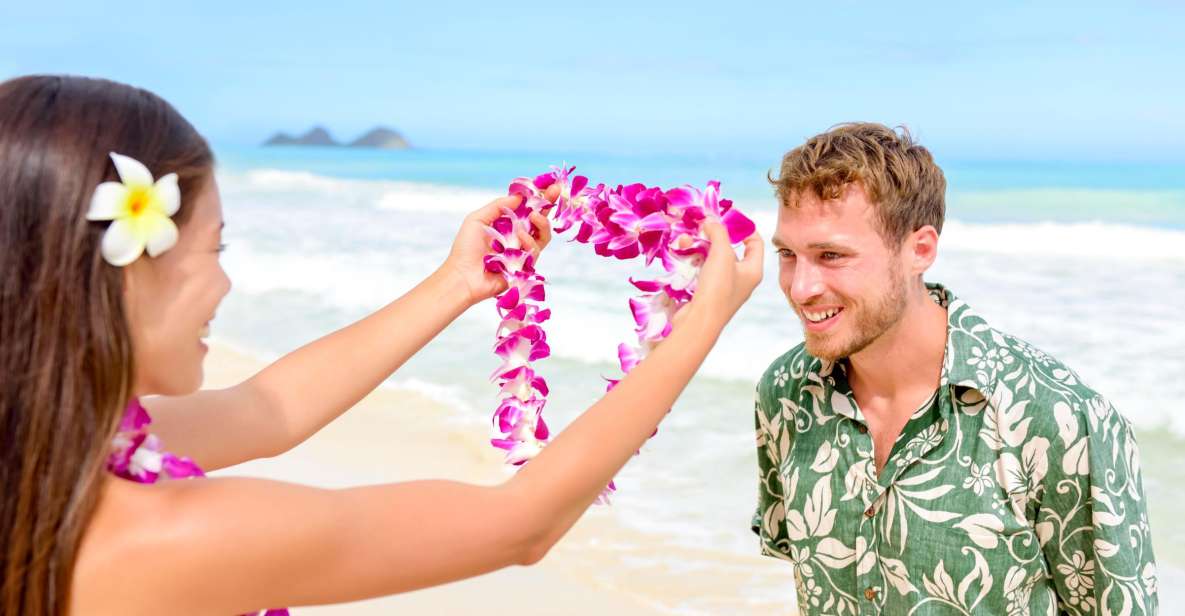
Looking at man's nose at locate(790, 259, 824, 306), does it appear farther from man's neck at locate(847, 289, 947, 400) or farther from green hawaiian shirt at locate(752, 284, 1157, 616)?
green hawaiian shirt at locate(752, 284, 1157, 616)

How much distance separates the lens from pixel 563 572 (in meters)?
5.79

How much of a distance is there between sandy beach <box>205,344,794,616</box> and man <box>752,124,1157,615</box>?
1755mm

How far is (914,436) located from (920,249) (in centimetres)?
62

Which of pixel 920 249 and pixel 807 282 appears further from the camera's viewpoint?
Result: pixel 920 249

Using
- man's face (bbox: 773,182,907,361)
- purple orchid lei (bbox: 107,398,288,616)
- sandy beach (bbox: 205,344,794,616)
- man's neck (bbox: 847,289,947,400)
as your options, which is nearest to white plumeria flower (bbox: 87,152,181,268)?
purple orchid lei (bbox: 107,398,288,616)

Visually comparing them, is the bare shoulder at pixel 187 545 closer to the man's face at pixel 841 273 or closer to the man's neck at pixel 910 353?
the man's face at pixel 841 273

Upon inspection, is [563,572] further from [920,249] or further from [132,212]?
[132,212]

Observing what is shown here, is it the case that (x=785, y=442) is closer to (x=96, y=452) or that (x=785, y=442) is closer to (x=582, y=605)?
(x=582, y=605)

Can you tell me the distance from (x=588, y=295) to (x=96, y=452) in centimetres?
1054

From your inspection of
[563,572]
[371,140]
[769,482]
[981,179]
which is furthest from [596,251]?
[371,140]

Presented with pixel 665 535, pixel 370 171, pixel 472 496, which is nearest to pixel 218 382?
pixel 665 535

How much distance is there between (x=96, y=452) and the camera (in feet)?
6.54

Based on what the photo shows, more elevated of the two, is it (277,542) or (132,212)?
(132,212)

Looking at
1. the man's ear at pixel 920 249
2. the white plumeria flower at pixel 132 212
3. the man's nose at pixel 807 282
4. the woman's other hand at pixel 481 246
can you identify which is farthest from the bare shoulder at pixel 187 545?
the man's ear at pixel 920 249
